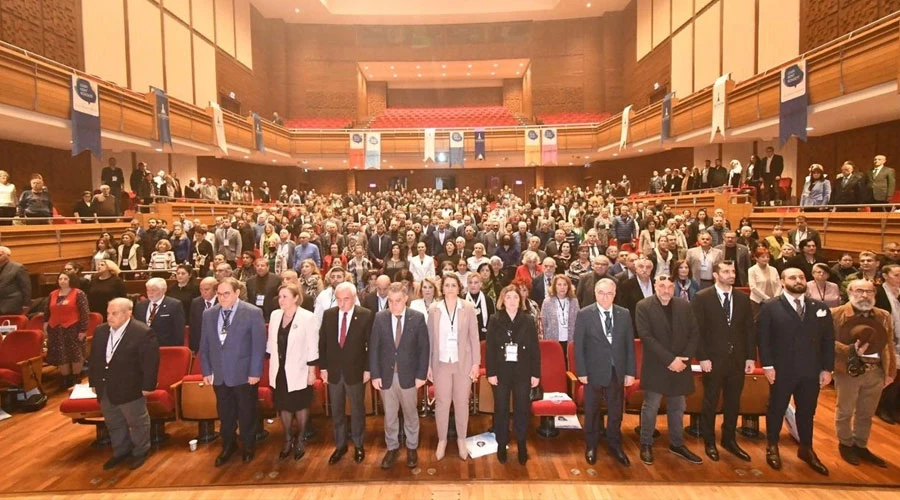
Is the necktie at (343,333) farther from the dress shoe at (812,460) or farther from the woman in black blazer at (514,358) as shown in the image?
the dress shoe at (812,460)

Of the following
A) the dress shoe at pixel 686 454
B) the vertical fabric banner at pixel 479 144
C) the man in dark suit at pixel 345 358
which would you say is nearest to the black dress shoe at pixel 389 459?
the man in dark suit at pixel 345 358

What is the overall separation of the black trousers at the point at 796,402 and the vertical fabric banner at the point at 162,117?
1331 centimetres

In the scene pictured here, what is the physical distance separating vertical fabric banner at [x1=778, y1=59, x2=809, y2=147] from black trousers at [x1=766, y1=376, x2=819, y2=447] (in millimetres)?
7535

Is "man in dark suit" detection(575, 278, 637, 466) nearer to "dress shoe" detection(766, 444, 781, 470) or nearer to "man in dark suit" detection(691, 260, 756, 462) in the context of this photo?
"man in dark suit" detection(691, 260, 756, 462)

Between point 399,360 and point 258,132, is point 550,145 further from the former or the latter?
point 399,360

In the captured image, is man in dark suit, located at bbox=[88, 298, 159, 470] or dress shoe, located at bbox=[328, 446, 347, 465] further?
dress shoe, located at bbox=[328, 446, 347, 465]

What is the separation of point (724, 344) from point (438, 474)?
7.48 feet

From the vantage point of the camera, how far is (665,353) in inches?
137

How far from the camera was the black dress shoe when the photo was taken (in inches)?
143

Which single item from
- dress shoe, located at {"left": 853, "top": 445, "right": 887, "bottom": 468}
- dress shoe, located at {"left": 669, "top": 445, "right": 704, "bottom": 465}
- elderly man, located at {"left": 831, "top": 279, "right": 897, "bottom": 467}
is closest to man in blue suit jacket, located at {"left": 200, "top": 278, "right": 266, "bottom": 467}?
dress shoe, located at {"left": 669, "top": 445, "right": 704, "bottom": 465}

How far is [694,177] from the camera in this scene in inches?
474

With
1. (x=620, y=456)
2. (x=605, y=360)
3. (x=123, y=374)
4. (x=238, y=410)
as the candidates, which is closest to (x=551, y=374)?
(x=605, y=360)

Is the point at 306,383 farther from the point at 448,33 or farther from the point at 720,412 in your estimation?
the point at 448,33

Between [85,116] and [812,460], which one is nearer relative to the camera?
[812,460]
